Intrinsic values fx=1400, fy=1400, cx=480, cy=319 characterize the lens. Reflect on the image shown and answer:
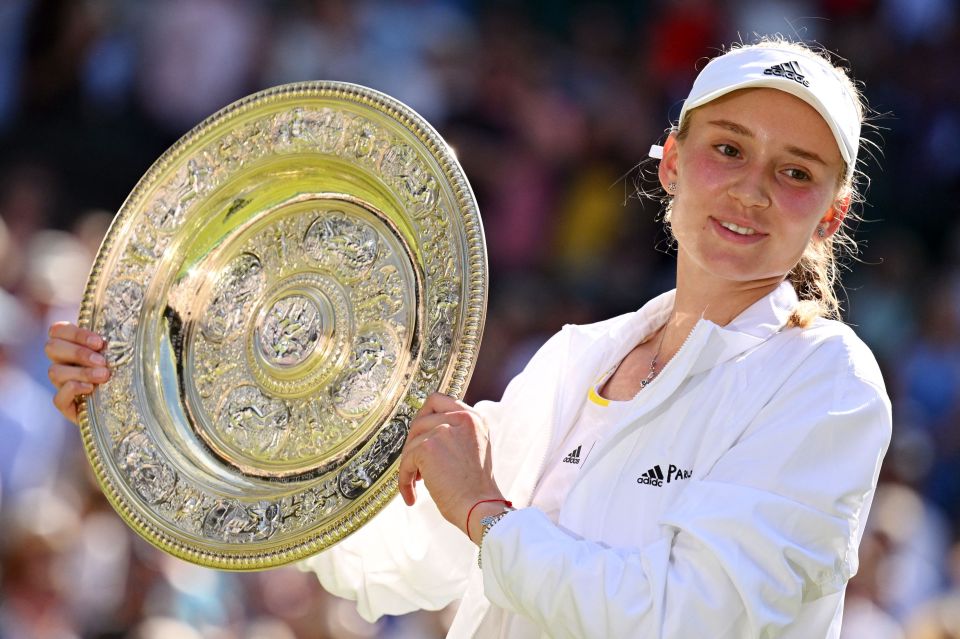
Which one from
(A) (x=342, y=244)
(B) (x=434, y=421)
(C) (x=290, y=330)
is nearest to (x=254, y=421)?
(C) (x=290, y=330)

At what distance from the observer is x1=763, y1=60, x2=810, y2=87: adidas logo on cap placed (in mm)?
2168

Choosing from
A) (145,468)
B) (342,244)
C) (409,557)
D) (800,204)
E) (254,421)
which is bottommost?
(409,557)

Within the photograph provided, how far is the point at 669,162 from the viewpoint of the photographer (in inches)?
98.6

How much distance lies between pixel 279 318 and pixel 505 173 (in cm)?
470

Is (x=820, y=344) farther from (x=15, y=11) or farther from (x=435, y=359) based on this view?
(x=15, y=11)

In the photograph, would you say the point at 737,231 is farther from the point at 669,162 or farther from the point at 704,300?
the point at 669,162

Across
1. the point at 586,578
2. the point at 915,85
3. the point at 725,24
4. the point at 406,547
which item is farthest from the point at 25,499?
the point at 915,85

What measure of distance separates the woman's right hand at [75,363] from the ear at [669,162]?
110 centimetres

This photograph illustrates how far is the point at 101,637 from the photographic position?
461 cm

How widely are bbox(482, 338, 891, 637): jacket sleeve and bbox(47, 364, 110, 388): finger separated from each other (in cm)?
94

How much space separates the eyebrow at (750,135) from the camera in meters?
2.19

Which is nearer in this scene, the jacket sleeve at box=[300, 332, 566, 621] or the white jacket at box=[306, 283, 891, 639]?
the white jacket at box=[306, 283, 891, 639]

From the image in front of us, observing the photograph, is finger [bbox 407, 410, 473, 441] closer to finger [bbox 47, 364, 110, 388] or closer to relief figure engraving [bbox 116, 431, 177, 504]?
relief figure engraving [bbox 116, 431, 177, 504]

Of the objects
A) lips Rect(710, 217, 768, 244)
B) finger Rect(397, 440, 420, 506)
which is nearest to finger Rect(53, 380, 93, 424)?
finger Rect(397, 440, 420, 506)
